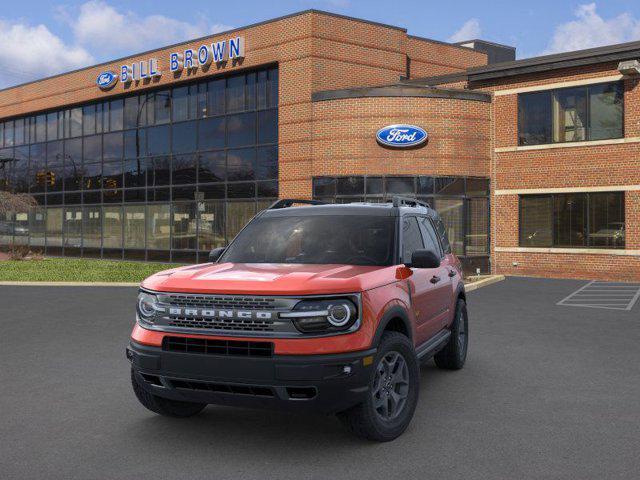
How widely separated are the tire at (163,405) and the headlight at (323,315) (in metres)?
1.62

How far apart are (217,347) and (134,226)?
93.9 ft

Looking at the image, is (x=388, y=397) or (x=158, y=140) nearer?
(x=388, y=397)

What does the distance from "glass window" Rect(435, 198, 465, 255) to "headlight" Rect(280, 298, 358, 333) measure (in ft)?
62.7

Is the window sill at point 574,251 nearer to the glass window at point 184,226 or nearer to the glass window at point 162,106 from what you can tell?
the glass window at point 184,226

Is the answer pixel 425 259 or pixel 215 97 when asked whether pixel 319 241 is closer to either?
pixel 425 259

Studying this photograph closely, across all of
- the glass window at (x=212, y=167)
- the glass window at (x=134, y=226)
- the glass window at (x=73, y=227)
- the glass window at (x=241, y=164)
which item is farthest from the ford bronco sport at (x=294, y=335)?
the glass window at (x=73, y=227)

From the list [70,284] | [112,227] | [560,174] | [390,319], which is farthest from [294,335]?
[112,227]

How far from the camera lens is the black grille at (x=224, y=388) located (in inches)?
191

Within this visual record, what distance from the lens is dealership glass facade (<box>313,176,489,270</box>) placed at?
2356cm

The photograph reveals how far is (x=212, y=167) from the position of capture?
28.8 m

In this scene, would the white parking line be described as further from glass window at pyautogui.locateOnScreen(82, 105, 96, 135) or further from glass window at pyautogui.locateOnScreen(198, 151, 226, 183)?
glass window at pyautogui.locateOnScreen(82, 105, 96, 135)

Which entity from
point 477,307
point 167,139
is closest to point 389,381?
point 477,307

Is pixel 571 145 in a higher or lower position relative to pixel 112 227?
higher

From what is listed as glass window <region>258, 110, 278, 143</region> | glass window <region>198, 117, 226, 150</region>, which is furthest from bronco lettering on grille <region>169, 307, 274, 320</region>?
glass window <region>198, 117, 226, 150</region>
